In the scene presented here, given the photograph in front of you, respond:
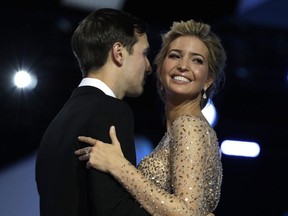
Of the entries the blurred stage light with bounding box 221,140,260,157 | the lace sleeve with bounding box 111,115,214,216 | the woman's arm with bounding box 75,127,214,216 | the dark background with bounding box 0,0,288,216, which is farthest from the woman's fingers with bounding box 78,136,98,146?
the blurred stage light with bounding box 221,140,260,157

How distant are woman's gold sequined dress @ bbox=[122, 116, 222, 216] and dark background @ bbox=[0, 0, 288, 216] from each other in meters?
2.26

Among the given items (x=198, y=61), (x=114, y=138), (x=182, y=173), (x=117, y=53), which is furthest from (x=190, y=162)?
(x=198, y=61)

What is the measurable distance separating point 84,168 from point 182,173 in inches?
11.8

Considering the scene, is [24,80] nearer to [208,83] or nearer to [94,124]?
[208,83]

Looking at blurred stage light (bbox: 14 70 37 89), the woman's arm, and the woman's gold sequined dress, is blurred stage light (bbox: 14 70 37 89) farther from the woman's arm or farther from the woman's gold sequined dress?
the woman's arm

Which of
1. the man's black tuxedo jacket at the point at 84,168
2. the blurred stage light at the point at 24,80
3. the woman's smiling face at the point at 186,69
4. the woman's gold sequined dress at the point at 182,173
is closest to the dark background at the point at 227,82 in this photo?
the blurred stage light at the point at 24,80

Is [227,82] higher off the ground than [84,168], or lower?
higher

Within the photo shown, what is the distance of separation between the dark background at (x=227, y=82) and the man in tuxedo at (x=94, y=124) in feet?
7.61

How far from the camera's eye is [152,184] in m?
1.70

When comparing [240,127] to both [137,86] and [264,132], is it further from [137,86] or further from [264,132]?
[137,86]

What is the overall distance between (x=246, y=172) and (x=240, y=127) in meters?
0.47

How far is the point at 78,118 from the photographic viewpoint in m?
1.59

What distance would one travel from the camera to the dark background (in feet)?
13.5

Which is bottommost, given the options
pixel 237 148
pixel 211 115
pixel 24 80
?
pixel 237 148
